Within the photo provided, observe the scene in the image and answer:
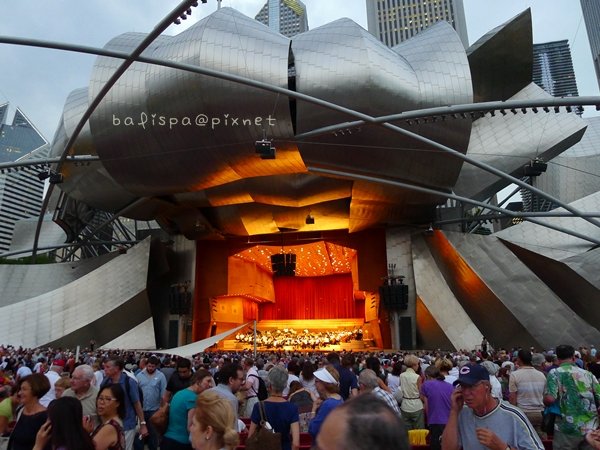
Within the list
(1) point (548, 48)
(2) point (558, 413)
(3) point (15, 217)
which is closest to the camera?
(2) point (558, 413)

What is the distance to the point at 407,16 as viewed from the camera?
97375 millimetres

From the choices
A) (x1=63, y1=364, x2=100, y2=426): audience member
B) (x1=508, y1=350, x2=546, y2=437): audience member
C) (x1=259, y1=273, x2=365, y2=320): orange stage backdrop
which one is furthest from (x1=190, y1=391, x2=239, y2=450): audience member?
(x1=259, y1=273, x2=365, y2=320): orange stage backdrop

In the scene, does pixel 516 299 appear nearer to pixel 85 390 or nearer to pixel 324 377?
pixel 324 377

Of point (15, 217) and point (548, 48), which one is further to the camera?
point (548, 48)

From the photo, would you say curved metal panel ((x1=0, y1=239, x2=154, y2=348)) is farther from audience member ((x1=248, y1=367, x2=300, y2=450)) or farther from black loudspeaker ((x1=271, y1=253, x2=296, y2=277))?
audience member ((x1=248, y1=367, x2=300, y2=450))

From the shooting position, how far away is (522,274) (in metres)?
24.7

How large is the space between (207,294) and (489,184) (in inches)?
731

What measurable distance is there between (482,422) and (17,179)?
3425 inches

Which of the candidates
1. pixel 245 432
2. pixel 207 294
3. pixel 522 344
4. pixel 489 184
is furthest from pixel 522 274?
pixel 245 432

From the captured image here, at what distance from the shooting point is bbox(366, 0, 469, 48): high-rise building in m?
97.0

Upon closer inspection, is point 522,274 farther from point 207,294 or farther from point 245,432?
point 245,432

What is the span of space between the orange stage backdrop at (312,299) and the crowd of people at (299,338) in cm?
424


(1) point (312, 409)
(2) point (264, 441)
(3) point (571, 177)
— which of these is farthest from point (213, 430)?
(3) point (571, 177)

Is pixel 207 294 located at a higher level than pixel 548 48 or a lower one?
lower
